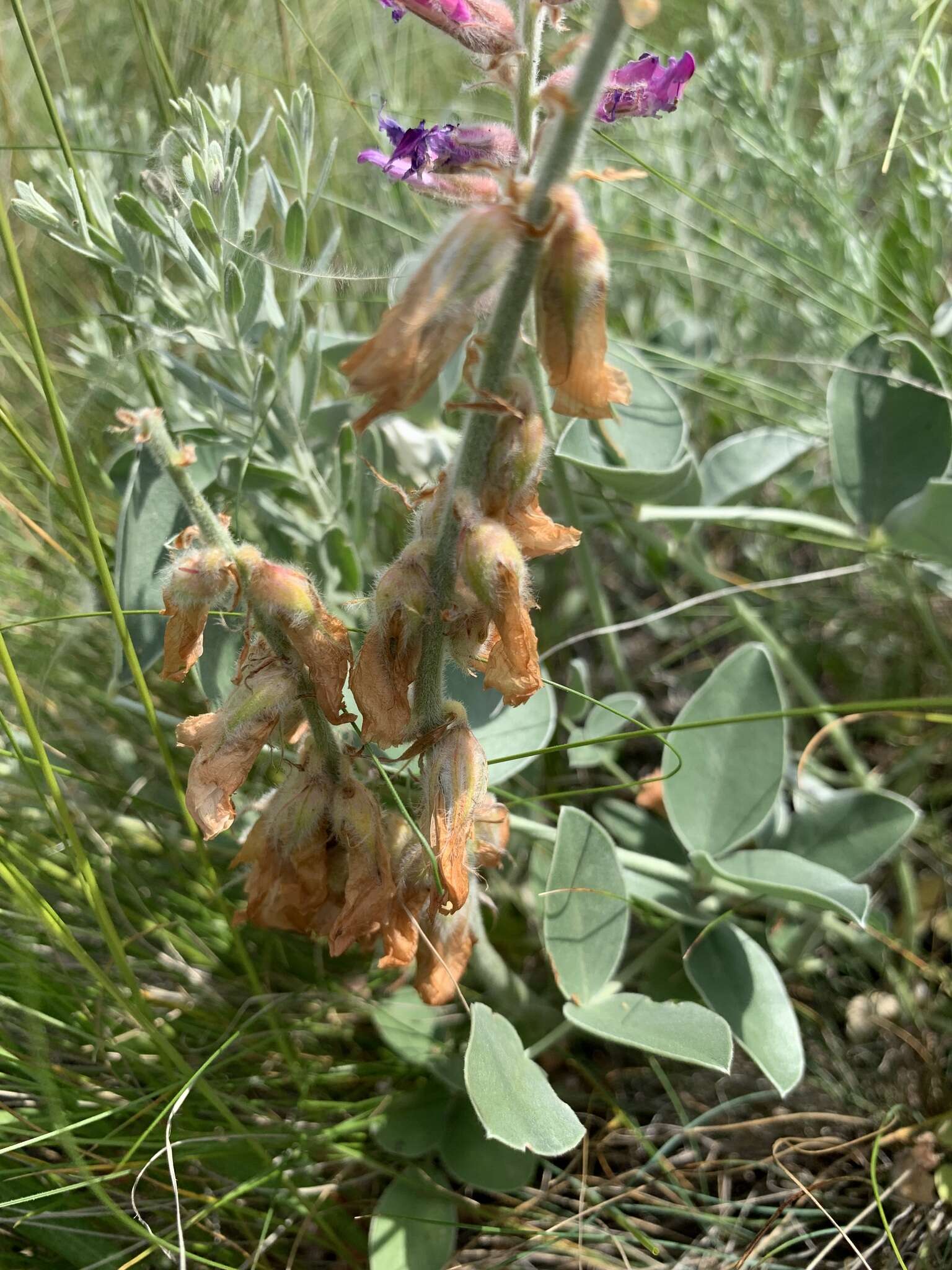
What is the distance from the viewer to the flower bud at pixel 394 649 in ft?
3.27

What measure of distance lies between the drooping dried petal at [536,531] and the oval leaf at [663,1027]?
2.13 feet

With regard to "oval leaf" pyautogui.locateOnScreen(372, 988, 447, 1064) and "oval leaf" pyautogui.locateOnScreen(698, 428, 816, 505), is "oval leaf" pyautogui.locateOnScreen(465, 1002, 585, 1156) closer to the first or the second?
"oval leaf" pyautogui.locateOnScreen(372, 988, 447, 1064)

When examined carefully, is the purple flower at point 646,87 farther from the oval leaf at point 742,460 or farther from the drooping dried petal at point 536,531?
the oval leaf at point 742,460

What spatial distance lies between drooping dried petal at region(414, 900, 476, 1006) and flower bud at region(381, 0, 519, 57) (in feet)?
3.21

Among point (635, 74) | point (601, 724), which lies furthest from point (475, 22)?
point (601, 724)

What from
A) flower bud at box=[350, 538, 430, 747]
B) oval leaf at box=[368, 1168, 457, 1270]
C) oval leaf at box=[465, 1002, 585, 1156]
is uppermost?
flower bud at box=[350, 538, 430, 747]

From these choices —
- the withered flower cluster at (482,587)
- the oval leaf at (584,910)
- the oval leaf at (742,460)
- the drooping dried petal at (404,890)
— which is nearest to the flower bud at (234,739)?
the withered flower cluster at (482,587)

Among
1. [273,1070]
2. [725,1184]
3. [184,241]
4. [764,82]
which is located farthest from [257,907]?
[764,82]

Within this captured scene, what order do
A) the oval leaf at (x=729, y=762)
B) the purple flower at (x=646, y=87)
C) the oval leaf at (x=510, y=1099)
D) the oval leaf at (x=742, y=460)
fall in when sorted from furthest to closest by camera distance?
1. the oval leaf at (x=742, y=460)
2. the oval leaf at (x=729, y=762)
3. the purple flower at (x=646, y=87)
4. the oval leaf at (x=510, y=1099)

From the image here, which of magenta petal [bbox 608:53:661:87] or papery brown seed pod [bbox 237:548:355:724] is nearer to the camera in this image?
papery brown seed pod [bbox 237:548:355:724]

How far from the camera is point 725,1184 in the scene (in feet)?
5.81

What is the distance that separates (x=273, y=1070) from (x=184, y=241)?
1.32m

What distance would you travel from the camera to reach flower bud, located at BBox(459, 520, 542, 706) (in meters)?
0.92

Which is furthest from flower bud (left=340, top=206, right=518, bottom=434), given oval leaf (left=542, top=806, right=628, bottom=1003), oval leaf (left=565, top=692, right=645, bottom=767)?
oval leaf (left=565, top=692, right=645, bottom=767)
